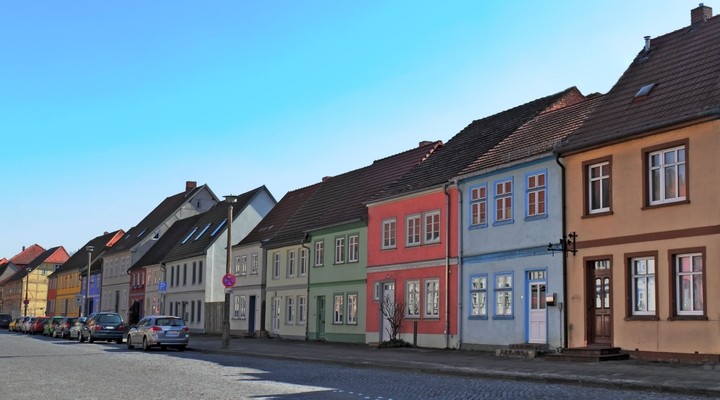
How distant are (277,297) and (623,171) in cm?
2770

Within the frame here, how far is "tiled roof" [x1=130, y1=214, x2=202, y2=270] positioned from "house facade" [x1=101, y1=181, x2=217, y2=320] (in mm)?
1689

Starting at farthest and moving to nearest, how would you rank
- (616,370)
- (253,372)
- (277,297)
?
(277,297) → (253,372) → (616,370)

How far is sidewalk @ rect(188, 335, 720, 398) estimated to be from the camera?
17.0m

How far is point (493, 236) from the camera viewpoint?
30438 millimetres

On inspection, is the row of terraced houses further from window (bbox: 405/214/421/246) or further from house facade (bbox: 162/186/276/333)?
house facade (bbox: 162/186/276/333)

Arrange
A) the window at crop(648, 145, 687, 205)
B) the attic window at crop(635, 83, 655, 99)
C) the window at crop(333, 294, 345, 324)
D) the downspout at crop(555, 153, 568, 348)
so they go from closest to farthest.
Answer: the window at crop(648, 145, 687, 205) < the attic window at crop(635, 83, 655, 99) < the downspout at crop(555, 153, 568, 348) < the window at crop(333, 294, 345, 324)

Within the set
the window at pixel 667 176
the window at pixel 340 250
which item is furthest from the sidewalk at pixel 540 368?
the window at pixel 340 250

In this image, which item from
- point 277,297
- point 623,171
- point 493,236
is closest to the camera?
Answer: point 623,171

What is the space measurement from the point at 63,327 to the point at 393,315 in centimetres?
2666

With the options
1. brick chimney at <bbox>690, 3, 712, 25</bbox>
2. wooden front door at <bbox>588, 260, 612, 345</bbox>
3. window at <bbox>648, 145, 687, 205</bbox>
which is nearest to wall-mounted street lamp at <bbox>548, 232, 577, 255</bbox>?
wooden front door at <bbox>588, 260, 612, 345</bbox>

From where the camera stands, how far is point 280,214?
5506 cm

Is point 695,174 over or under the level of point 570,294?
over

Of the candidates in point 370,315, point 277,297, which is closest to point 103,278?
point 277,297

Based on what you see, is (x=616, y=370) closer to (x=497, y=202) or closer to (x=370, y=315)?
(x=497, y=202)
